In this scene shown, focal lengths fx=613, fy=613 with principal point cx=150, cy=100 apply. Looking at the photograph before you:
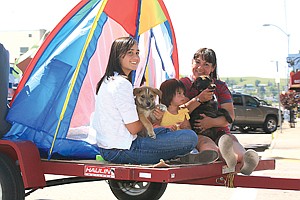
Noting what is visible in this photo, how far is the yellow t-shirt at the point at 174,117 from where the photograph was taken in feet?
19.9

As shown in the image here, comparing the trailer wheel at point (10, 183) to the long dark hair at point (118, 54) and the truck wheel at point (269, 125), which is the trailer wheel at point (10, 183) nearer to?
the long dark hair at point (118, 54)

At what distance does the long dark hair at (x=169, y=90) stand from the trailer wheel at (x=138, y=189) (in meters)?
1.52

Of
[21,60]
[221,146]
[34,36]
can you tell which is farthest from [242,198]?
[34,36]

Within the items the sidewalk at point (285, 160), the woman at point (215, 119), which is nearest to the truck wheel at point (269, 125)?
the sidewalk at point (285, 160)

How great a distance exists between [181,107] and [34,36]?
78319 millimetres

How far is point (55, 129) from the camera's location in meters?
6.11

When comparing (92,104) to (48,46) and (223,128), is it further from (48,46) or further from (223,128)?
(223,128)

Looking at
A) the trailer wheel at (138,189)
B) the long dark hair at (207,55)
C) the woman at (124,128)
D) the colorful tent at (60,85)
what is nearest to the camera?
the woman at (124,128)

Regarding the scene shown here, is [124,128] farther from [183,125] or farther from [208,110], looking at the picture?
[208,110]

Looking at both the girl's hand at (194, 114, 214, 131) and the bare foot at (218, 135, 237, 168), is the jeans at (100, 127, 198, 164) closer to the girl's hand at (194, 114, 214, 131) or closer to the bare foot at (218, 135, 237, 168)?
the bare foot at (218, 135, 237, 168)

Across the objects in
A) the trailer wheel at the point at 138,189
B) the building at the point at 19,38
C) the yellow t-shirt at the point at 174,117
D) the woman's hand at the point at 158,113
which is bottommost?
the trailer wheel at the point at 138,189

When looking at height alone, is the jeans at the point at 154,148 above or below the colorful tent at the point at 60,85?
below

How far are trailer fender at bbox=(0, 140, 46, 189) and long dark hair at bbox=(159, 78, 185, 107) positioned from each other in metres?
1.38

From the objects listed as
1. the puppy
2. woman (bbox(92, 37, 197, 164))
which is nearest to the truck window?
the puppy
